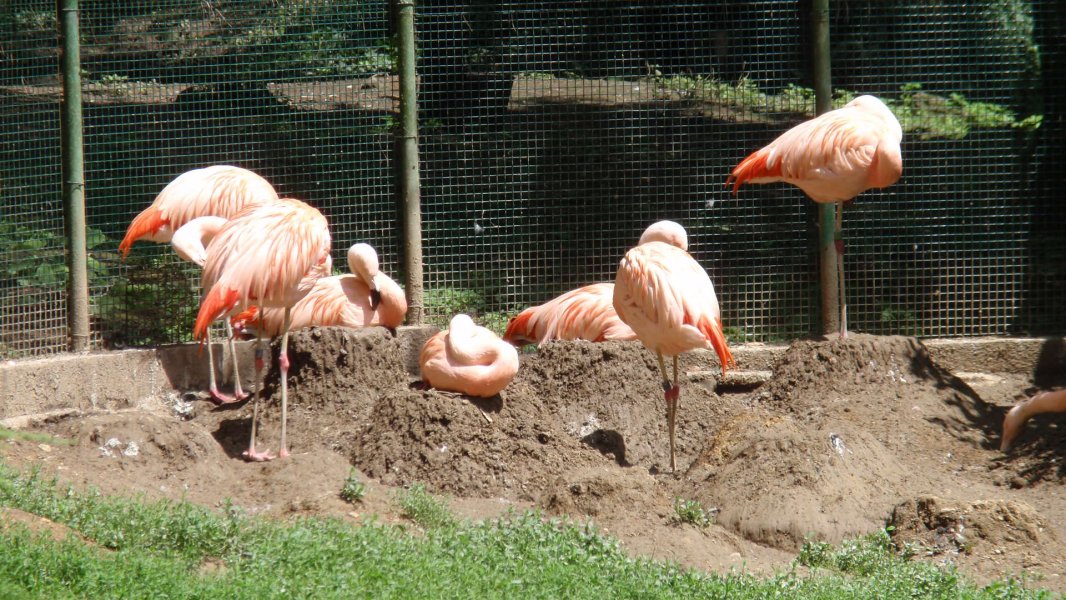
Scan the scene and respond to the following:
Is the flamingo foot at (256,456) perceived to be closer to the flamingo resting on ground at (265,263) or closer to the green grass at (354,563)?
the flamingo resting on ground at (265,263)

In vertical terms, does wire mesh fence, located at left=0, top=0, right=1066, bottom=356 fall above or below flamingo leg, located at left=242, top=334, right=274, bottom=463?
above

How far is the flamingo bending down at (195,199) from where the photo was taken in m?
6.45

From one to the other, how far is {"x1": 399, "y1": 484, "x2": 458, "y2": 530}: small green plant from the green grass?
0.16 ft

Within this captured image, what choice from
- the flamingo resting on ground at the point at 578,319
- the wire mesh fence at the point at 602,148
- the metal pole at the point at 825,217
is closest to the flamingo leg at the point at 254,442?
the wire mesh fence at the point at 602,148

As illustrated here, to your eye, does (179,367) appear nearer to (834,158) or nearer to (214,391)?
(214,391)

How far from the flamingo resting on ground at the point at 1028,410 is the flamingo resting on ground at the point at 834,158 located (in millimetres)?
1080

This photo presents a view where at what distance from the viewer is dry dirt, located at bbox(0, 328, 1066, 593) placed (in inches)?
179

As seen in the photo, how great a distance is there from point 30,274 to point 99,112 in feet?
3.33

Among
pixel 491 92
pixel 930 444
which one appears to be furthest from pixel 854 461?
pixel 491 92

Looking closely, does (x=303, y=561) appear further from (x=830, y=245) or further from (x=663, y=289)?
(x=830, y=245)

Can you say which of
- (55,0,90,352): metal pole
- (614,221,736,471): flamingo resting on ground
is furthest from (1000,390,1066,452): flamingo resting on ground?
(55,0,90,352): metal pole

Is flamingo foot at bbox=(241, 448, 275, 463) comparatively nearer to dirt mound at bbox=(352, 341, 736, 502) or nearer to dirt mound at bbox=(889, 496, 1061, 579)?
dirt mound at bbox=(352, 341, 736, 502)

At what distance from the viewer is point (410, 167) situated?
6809 mm

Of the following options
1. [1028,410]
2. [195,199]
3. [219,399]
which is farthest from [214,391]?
[1028,410]
